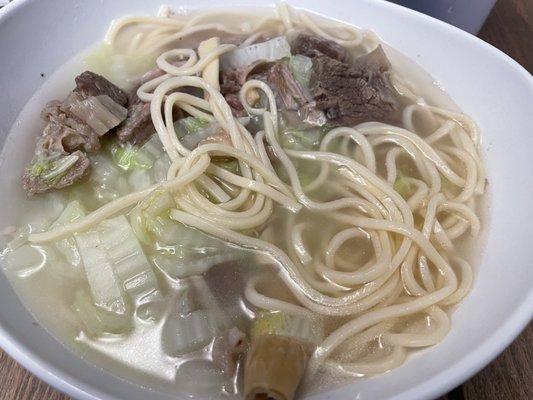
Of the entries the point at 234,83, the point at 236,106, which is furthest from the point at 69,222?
the point at 234,83

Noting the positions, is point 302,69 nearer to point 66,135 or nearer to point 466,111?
point 466,111

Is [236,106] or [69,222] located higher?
[236,106]

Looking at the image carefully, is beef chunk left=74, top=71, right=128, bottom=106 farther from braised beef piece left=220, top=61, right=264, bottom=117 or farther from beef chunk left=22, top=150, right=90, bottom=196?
braised beef piece left=220, top=61, right=264, bottom=117

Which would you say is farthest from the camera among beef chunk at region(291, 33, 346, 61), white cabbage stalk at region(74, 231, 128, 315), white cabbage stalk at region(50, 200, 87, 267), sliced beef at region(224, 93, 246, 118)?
beef chunk at region(291, 33, 346, 61)

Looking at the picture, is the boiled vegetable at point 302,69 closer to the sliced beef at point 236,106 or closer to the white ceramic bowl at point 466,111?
the sliced beef at point 236,106

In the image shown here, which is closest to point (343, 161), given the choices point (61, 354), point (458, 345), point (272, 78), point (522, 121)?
point (272, 78)

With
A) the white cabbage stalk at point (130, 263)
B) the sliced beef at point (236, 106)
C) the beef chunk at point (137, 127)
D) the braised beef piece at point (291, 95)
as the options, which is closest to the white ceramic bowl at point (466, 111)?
the white cabbage stalk at point (130, 263)

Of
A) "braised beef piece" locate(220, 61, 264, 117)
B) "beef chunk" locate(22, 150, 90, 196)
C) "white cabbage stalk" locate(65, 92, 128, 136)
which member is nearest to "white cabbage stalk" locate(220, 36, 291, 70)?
"braised beef piece" locate(220, 61, 264, 117)
